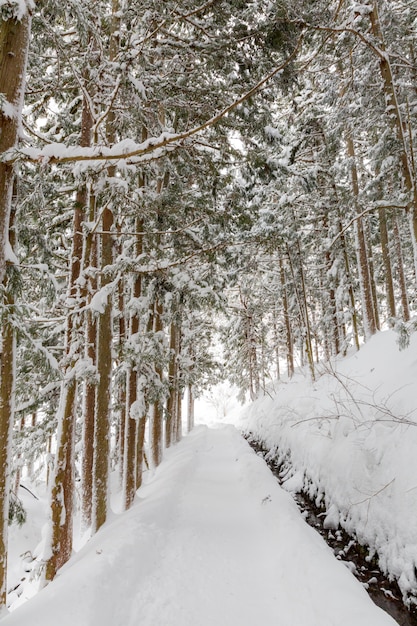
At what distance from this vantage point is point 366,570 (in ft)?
15.0

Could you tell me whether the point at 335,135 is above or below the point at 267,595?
above

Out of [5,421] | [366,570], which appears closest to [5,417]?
[5,421]

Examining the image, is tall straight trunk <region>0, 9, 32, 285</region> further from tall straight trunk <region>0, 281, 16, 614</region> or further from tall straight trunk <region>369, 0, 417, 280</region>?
tall straight trunk <region>369, 0, 417, 280</region>

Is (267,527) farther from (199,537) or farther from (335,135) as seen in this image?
(335,135)

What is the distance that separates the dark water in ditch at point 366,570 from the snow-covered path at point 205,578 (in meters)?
0.57

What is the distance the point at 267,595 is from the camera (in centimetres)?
394

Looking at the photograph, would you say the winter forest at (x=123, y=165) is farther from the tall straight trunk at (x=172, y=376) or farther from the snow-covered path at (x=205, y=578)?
the tall straight trunk at (x=172, y=376)

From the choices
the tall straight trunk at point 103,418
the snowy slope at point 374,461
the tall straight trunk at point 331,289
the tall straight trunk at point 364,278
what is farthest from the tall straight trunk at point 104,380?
the tall straight trunk at point 331,289

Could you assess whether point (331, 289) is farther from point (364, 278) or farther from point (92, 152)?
point (92, 152)

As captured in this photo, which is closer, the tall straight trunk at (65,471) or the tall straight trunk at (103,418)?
the tall straight trunk at (65,471)

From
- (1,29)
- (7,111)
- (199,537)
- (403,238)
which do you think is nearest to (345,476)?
(199,537)

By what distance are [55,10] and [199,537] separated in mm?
7785

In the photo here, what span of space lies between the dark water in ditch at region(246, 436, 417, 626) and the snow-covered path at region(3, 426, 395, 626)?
0.57 m

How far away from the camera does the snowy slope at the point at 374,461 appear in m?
4.19
